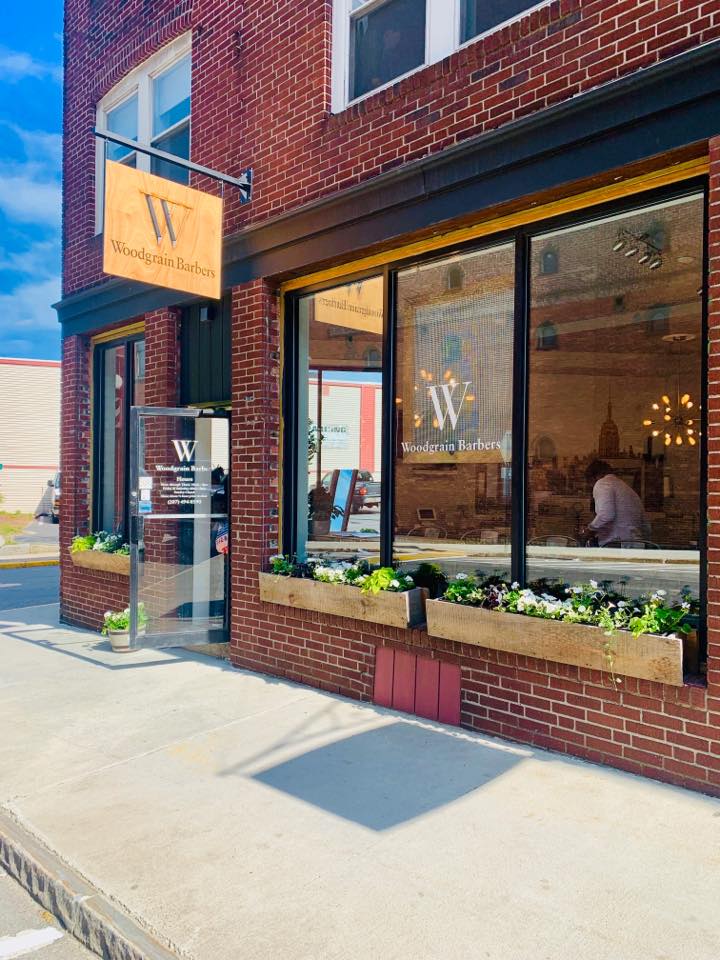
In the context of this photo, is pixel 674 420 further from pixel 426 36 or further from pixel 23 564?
pixel 23 564

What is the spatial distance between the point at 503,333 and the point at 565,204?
3.04ft

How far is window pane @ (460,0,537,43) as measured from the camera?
16.6 ft

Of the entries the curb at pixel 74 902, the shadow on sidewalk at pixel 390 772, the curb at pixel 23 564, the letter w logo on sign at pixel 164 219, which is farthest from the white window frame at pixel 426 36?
the curb at pixel 23 564

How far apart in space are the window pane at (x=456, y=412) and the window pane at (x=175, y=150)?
140 inches

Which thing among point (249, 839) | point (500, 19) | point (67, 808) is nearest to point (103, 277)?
point (500, 19)

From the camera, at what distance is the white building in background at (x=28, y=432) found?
3325 cm

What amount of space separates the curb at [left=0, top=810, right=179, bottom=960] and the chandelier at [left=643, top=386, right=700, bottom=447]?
551 centimetres

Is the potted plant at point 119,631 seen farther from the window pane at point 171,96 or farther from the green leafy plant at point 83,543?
the window pane at point 171,96

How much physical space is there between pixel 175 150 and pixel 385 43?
10.2 feet

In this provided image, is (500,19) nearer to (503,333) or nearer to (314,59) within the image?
(314,59)

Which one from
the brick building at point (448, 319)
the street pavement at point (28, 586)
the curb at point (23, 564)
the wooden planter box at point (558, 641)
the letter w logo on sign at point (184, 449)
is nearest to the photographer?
the wooden planter box at point (558, 641)

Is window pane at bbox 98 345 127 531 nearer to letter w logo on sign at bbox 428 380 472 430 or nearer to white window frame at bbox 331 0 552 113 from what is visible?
white window frame at bbox 331 0 552 113

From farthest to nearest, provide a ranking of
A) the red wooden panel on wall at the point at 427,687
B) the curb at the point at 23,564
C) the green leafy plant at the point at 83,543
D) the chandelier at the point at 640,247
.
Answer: the curb at the point at 23,564, the green leafy plant at the point at 83,543, the red wooden panel on wall at the point at 427,687, the chandelier at the point at 640,247

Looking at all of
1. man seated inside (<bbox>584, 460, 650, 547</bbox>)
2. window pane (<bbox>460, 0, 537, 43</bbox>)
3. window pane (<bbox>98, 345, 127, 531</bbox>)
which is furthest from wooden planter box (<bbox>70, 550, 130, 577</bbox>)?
window pane (<bbox>460, 0, 537, 43</bbox>)
